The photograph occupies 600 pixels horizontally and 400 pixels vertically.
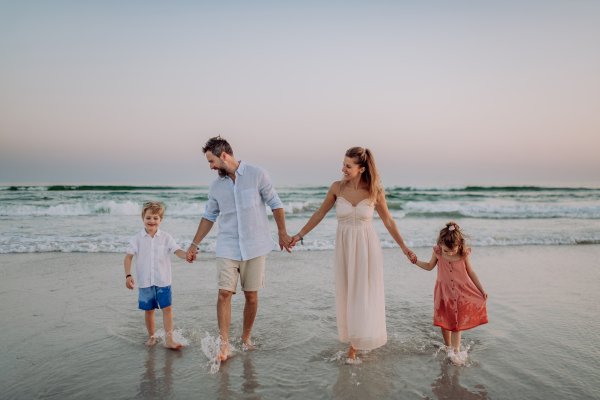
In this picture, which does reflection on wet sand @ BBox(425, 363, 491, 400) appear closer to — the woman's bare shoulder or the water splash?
the woman's bare shoulder

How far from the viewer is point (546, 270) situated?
7074mm

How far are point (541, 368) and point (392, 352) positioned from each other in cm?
132

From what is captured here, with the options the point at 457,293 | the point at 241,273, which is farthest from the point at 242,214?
the point at 457,293

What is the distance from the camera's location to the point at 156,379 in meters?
3.13

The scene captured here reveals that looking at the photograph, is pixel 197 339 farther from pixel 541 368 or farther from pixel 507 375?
pixel 541 368

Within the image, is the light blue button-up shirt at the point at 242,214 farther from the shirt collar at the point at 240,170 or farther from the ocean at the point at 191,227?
the ocean at the point at 191,227

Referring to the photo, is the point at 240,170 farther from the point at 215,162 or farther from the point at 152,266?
the point at 152,266

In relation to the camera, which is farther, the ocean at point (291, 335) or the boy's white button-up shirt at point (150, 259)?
the boy's white button-up shirt at point (150, 259)

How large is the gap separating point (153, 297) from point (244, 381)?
1331 millimetres

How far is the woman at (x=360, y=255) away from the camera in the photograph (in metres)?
3.50

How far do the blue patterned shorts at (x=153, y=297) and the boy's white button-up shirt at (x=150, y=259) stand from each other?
0.21 ft

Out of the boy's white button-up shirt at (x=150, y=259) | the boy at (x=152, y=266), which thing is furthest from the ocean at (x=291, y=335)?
the boy's white button-up shirt at (x=150, y=259)

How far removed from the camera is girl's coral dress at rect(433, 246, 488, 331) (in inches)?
140

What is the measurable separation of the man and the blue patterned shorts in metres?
0.45
